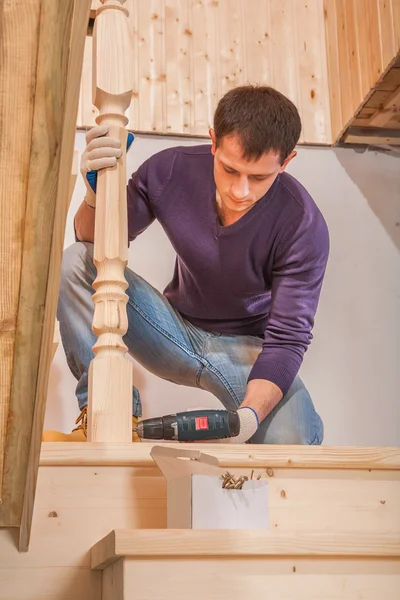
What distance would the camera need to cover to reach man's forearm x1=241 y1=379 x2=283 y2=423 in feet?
6.07

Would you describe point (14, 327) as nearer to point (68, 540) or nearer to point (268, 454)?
point (68, 540)

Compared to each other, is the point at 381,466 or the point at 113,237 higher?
the point at 113,237

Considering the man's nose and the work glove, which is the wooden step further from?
the man's nose

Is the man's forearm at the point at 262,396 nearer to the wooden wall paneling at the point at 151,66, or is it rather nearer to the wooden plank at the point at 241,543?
the wooden plank at the point at 241,543

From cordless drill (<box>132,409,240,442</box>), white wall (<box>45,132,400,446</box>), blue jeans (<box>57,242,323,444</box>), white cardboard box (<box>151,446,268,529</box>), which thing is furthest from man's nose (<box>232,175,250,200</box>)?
white wall (<box>45,132,400,446</box>)

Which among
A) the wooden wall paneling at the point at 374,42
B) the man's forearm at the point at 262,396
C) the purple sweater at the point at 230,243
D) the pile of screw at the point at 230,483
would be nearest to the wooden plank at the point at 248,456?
the pile of screw at the point at 230,483

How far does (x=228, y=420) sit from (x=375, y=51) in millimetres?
1982

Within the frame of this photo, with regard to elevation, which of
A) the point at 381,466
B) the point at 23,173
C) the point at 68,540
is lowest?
the point at 68,540

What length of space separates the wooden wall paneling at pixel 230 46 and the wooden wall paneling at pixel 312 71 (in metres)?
0.26

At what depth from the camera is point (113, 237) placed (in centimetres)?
154

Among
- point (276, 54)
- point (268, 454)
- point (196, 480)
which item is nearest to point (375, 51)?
point (276, 54)

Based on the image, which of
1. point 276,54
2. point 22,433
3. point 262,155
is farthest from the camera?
point 276,54

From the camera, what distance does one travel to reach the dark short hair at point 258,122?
2.00 m

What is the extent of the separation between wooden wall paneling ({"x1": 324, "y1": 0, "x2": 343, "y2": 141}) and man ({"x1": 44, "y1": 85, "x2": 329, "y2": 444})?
1.20 metres
